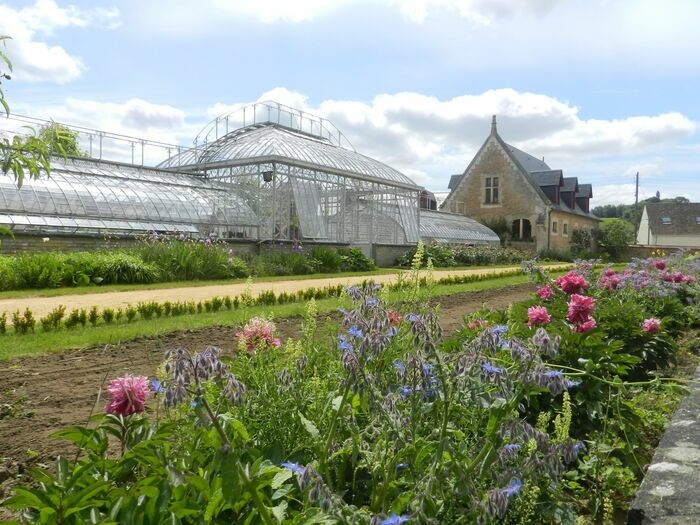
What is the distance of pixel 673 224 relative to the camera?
188 ft

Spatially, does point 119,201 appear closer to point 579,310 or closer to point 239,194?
point 239,194

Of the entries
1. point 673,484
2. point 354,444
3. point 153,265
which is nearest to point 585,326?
point 673,484

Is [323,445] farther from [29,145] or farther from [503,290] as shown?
[503,290]

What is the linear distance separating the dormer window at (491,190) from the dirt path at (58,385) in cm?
Result: 3542

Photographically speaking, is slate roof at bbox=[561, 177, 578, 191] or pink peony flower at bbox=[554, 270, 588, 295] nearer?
pink peony flower at bbox=[554, 270, 588, 295]

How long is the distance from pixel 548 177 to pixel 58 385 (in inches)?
1599

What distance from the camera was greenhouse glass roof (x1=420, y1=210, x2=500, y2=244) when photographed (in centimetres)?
3192

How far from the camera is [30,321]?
6.57 metres

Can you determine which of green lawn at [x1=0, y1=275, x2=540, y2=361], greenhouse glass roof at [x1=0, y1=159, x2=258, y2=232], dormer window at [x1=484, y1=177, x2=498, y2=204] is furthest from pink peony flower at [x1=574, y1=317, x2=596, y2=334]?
dormer window at [x1=484, y1=177, x2=498, y2=204]

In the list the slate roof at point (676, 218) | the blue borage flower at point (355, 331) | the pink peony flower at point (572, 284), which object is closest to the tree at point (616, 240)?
the slate roof at point (676, 218)

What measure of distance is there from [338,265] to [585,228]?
3077 cm

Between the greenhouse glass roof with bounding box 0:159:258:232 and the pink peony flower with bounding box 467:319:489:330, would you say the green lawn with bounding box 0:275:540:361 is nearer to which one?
the pink peony flower with bounding box 467:319:489:330

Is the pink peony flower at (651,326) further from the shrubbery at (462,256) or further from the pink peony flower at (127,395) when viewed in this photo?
the shrubbery at (462,256)

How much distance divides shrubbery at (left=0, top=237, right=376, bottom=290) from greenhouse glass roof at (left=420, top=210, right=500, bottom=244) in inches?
513
